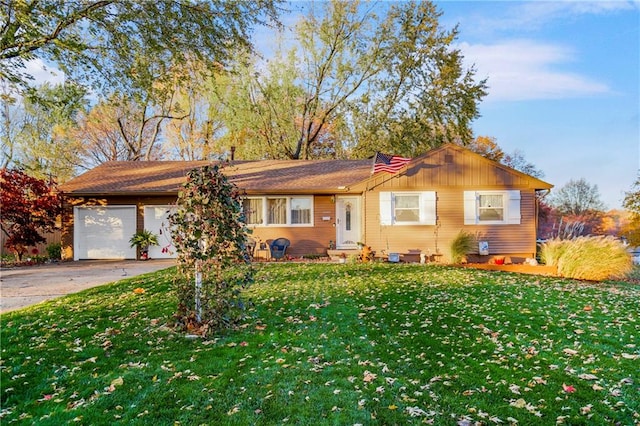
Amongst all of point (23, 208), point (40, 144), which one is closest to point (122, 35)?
point (23, 208)

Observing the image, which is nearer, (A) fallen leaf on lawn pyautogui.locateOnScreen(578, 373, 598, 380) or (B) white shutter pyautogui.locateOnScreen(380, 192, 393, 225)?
(A) fallen leaf on lawn pyautogui.locateOnScreen(578, 373, 598, 380)

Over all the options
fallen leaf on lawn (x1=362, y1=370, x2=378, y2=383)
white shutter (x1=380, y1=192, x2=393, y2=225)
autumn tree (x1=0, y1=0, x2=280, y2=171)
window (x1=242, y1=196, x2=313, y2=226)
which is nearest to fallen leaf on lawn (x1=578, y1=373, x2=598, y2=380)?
fallen leaf on lawn (x1=362, y1=370, x2=378, y2=383)

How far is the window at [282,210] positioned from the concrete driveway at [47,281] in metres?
4.27

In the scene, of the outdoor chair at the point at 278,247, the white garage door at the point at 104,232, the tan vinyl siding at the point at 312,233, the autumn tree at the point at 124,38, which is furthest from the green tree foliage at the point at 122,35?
the outdoor chair at the point at 278,247

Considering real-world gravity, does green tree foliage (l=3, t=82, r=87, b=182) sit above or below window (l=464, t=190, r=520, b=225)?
above

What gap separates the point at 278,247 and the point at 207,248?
28.7ft

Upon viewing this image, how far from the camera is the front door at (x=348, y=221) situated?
46.2ft

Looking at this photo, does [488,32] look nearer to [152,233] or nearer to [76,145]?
[152,233]

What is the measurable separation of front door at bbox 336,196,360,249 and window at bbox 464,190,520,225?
3.87m

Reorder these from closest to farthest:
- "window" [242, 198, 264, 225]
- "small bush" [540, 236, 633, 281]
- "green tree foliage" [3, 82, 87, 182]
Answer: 1. "small bush" [540, 236, 633, 281]
2. "window" [242, 198, 264, 225]
3. "green tree foliage" [3, 82, 87, 182]

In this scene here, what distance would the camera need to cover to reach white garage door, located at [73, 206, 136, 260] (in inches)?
541

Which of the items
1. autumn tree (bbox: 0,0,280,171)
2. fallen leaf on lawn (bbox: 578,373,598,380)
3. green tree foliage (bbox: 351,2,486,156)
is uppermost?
green tree foliage (bbox: 351,2,486,156)

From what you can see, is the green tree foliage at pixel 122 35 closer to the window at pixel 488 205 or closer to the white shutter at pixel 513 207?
the window at pixel 488 205

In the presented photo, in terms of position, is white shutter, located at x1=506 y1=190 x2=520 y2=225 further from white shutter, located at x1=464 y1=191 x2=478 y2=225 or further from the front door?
the front door
